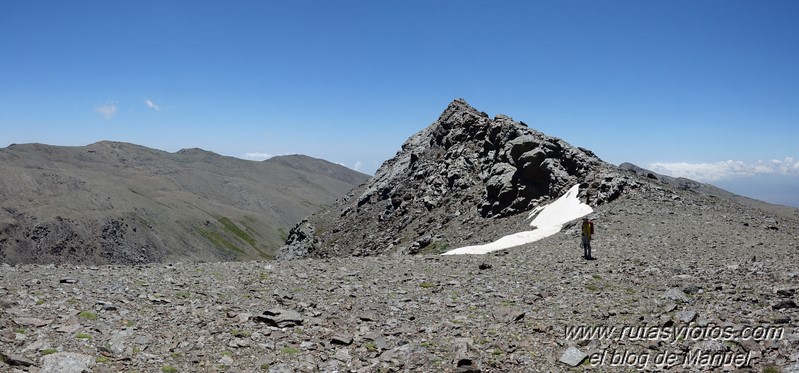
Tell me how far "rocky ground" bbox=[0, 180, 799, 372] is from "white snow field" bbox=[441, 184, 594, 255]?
401 inches

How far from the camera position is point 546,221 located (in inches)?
1596

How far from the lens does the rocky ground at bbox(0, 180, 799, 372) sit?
1144cm

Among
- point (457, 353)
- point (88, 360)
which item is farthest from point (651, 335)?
point (88, 360)

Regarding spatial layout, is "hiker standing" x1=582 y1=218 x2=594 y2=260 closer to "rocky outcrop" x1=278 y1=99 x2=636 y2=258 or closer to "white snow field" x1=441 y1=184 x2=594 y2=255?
"white snow field" x1=441 y1=184 x2=594 y2=255

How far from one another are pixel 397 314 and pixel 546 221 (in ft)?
92.7

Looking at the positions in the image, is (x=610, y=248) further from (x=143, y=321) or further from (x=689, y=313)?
(x=143, y=321)

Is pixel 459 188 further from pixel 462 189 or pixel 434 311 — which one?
pixel 434 311

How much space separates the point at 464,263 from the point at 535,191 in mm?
26481

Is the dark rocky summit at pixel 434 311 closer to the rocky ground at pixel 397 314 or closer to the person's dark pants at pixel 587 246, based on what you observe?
the rocky ground at pixel 397 314

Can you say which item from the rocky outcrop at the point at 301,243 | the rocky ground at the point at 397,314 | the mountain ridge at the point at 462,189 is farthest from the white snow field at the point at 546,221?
the rocky outcrop at the point at 301,243

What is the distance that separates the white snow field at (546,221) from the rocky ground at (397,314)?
10.2m

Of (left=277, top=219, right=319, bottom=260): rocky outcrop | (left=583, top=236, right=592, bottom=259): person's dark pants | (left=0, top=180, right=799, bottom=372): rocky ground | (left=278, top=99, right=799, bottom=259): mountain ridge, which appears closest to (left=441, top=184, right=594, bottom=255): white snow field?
(left=278, top=99, right=799, bottom=259): mountain ridge

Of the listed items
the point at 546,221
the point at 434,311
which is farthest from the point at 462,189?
the point at 434,311

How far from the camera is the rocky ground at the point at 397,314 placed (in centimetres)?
1144
